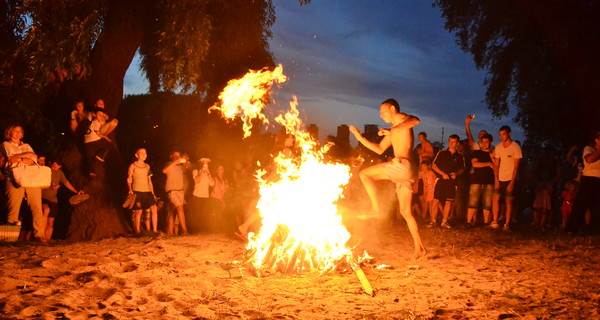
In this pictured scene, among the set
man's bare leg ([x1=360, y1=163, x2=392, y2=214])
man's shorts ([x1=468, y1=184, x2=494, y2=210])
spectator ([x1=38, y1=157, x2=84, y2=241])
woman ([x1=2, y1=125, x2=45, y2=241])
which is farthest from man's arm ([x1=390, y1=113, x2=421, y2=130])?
spectator ([x1=38, y1=157, x2=84, y2=241])

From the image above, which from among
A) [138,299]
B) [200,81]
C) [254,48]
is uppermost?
[254,48]

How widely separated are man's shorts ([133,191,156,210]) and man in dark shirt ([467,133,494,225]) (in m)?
7.05

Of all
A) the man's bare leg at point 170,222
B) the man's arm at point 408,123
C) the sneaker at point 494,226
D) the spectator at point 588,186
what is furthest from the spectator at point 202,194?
the spectator at point 588,186

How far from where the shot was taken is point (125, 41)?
29.9 ft

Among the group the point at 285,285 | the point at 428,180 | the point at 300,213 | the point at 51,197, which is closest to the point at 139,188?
the point at 51,197

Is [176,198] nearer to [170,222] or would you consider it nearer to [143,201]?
[170,222]

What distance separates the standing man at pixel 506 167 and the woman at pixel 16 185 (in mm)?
9113

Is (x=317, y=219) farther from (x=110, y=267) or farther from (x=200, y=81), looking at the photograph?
→ (x=200, y=81)

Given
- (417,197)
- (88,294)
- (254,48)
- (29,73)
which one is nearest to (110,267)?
(88,294)

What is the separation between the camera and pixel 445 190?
1055cm

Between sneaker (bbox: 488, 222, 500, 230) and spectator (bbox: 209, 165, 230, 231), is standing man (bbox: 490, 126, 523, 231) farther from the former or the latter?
spectator (bbox: 209, 165, 230, 231)

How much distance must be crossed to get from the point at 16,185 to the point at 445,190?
8.77 m

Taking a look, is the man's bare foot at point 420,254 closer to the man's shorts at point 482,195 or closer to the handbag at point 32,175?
the man's shorts at point 482,195

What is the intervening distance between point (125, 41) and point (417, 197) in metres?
8.55
